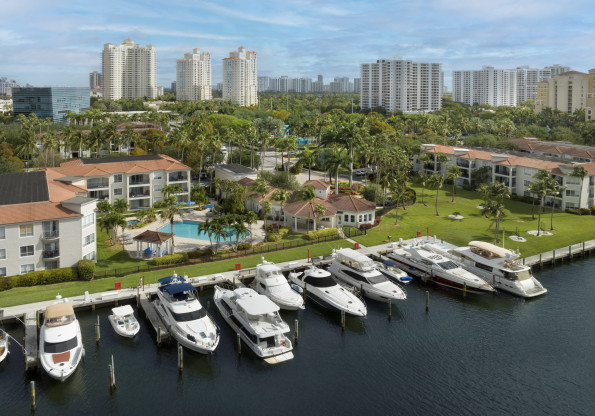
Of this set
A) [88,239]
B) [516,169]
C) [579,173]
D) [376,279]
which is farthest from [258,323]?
[516,169]

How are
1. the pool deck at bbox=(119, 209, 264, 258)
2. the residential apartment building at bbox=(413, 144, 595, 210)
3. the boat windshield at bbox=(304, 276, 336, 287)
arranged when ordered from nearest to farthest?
the boat windshield at bbox=(304, 276, 336, 287)
the pool deck at bbox=(119, 209, 264, 258)
the residential apartment building at bbox=(413, 144, 595, 210)

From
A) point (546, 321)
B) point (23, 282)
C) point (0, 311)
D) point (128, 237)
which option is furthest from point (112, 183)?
point (546, 321)

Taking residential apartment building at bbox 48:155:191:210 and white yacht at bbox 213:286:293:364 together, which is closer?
white yacht at bbox 213:286:293:364

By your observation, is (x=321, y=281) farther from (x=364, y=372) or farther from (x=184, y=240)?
(x=184, y=240)

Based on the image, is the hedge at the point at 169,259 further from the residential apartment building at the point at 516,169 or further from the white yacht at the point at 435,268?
the residential apartment building at the point at 516,169

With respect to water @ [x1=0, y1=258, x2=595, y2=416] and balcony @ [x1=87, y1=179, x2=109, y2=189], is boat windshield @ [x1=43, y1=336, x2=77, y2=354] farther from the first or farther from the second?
balcony @ [x1=87, y1=179, x2=109, y2=189]

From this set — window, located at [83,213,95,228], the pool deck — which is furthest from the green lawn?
window, located at [83,213,95,228]

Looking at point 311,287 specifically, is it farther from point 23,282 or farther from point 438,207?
point 438,207
